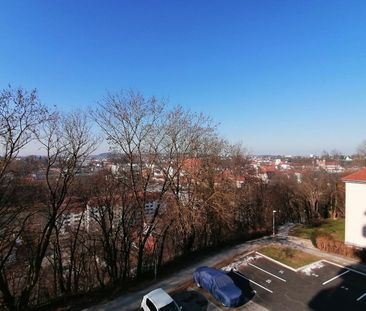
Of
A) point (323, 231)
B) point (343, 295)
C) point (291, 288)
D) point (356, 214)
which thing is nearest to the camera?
point (343, 295)

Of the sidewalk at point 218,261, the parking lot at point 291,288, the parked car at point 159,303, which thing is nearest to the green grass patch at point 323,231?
the sidewalk at point 218,261

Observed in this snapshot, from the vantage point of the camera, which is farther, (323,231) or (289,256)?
(323,231)

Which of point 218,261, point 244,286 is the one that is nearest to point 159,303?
point 244,286

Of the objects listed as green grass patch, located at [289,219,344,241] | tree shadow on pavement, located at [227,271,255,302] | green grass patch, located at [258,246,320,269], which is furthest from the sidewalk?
tree shadow on pavement, located at [227,271,255,302]

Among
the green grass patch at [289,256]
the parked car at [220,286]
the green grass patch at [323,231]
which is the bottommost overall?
the green grass patch at [323,231]

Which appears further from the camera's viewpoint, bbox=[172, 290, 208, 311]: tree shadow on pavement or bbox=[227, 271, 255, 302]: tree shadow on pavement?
bbox=[227, 271, 255, 302]: tree shadow on pavement

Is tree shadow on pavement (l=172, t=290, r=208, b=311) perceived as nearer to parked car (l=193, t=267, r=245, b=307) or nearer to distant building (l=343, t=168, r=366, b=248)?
parked car (l=193, t=267, r=245, b=307)

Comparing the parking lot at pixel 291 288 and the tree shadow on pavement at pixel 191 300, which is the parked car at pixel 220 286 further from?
the tree shadow on pavement at pixel 191 300

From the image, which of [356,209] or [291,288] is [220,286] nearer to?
[291,288]
